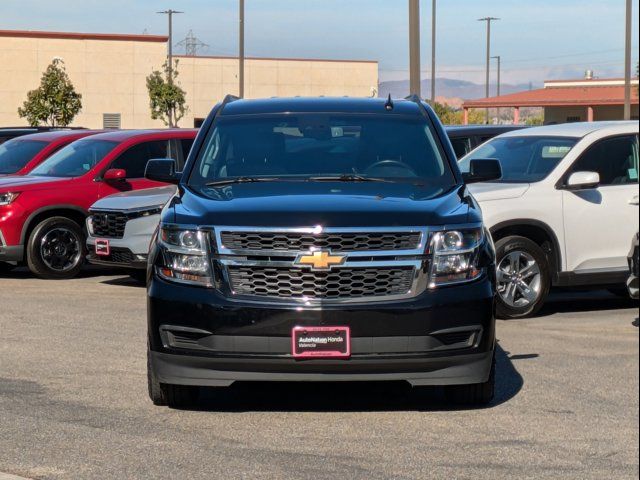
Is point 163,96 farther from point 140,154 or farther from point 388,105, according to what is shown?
point 388,105

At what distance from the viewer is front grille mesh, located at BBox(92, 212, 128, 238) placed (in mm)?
A: 14492

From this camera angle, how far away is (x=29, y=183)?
1598 cm

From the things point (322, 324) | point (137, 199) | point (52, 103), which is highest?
point (52, 103)

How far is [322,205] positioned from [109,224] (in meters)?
7.60

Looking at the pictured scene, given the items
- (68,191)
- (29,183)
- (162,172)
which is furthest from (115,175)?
(162,172)

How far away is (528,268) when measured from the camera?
39.1 ft

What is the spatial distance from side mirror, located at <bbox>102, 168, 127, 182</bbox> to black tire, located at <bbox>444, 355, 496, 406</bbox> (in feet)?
27.6

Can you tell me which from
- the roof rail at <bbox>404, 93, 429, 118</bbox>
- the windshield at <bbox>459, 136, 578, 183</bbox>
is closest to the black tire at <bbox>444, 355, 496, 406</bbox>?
the roof rail at <bbox>404, 93, 429, 118</bbox>

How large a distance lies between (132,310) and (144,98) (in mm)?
60225

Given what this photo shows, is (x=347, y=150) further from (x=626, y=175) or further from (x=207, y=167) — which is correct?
(x=626, y=175)

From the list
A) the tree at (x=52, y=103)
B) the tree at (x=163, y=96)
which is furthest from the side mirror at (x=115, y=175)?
the tree at (x=163, y=96)

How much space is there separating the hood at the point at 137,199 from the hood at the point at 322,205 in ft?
21.4

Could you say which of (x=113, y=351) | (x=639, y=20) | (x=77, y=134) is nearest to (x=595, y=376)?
(x=113, y=351)

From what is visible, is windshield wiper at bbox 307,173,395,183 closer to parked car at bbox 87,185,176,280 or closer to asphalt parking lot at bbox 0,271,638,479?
asphalt parking lot at bbox 0,271,638,479
